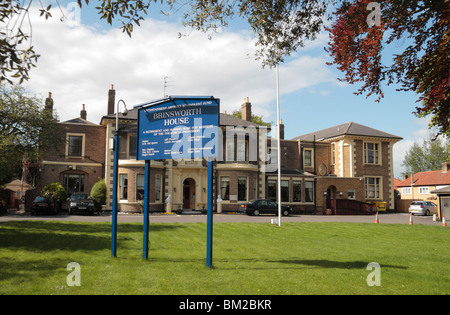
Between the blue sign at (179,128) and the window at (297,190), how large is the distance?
30898 mm

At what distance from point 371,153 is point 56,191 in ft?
112

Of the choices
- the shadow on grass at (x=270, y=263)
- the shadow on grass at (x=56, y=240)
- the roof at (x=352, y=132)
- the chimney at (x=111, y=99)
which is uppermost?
the chimney at (x=111, y=99)

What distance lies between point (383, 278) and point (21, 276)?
7.70 meters

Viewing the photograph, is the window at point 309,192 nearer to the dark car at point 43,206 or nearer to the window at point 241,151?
the window at point 241,151

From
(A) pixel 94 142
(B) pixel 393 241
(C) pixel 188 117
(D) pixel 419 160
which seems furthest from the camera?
(D) pixel 419 160

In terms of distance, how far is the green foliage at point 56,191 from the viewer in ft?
100

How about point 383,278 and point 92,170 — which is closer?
point 383,278

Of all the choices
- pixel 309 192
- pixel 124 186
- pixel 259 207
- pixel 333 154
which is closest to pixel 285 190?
pixel 309 192

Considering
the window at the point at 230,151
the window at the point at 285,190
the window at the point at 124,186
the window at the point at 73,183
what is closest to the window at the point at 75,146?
the window at the point at 73,183

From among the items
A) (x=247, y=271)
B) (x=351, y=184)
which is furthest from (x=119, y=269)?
(x=351, y=184)

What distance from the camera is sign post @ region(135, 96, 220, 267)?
30.5ft
